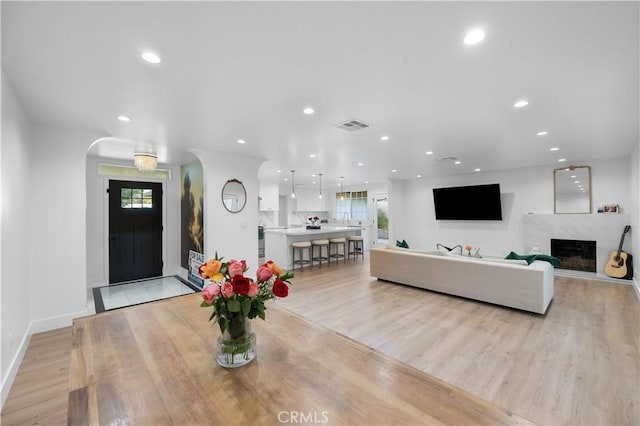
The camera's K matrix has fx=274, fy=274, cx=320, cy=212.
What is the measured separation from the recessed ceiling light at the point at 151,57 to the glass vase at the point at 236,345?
6.21 feet

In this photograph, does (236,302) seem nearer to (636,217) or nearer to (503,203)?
(636,217)

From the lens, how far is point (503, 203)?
721 centimetres

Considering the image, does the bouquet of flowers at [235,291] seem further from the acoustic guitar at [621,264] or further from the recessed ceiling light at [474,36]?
the acoustic guitar at [621,264]

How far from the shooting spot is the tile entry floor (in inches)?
173

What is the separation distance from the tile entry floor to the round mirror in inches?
65.6

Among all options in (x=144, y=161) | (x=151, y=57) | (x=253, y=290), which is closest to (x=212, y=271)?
(x=253, y=290)

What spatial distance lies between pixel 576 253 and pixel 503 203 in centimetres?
184

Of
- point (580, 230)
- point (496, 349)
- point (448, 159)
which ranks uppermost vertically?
point (448, 159)

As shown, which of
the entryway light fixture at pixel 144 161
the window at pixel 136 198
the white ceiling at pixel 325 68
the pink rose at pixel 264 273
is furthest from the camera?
the window at pixel 136 198

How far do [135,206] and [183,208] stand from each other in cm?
90

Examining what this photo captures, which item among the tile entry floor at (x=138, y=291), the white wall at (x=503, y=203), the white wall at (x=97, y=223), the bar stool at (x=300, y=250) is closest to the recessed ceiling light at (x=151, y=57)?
the tile entry floor at (x=138, y=291)

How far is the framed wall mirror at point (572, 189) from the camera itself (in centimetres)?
600

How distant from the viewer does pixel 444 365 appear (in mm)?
2535

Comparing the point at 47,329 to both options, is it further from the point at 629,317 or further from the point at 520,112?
the point at 629,317
